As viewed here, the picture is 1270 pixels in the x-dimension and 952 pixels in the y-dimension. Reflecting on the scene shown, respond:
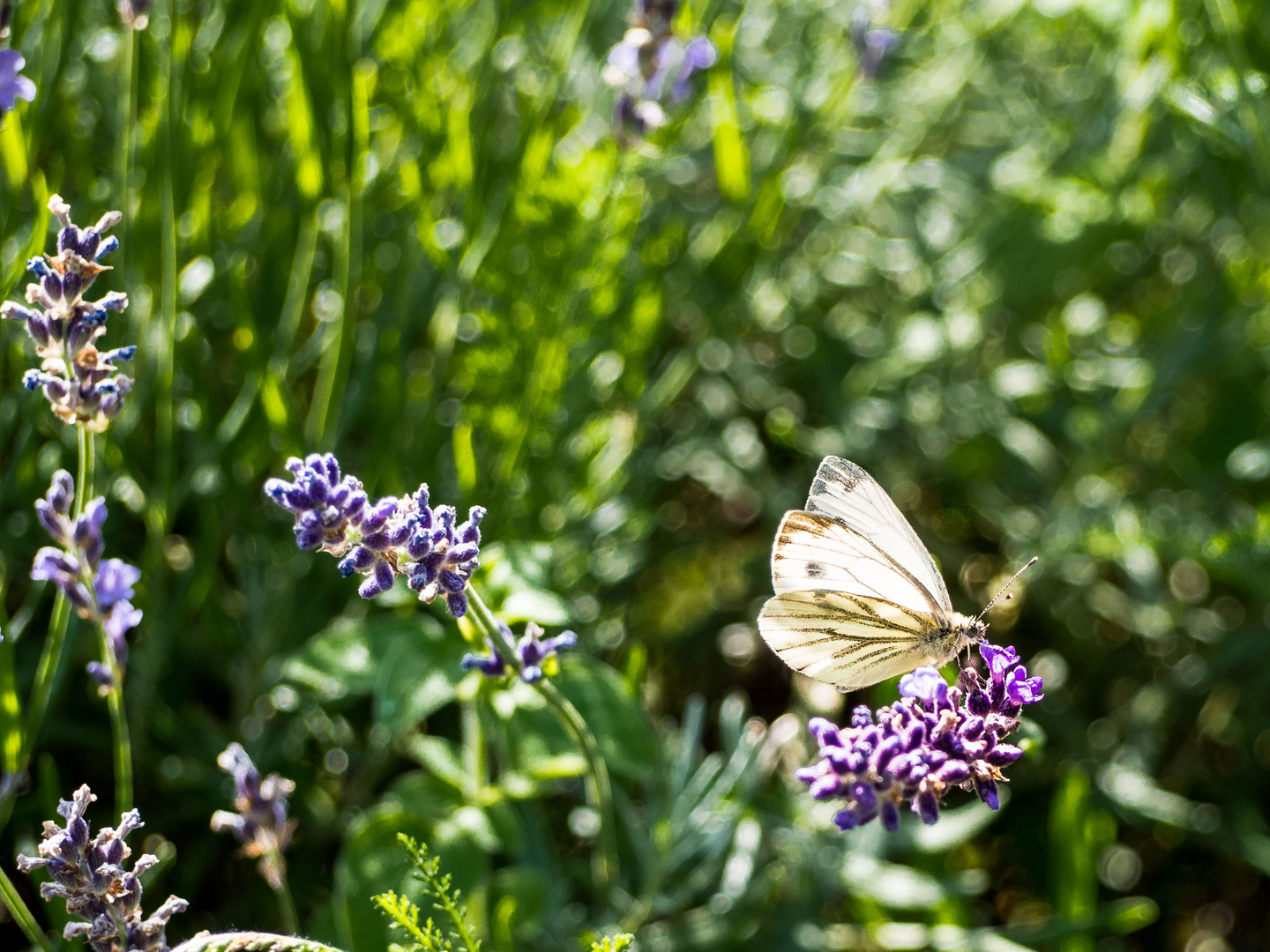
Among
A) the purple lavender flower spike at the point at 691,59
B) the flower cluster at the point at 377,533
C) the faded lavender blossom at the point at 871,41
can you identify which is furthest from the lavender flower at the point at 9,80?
the faded lavender blossom at the point at 871,41

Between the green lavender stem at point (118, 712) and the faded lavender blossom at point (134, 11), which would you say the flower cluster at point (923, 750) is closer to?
the green lavender stem at point (118, 712)

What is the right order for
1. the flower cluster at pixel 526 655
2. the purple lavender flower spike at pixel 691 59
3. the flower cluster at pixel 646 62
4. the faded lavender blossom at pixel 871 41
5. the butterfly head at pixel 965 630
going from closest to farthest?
the flower cluster at pixel 526 655
the butterfly head at pixel 965 630
the flower cluster at pixel 646 62
the purple lavender flower spike at pixel 691 59
the faded lavender blossom at pixel 871 41

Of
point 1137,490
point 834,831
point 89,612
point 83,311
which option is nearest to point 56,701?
point 89,612

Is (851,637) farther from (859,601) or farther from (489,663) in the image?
(489,663)

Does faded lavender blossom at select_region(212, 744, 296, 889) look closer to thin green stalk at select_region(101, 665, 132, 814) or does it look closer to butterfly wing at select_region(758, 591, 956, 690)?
thin green stalk at select_region(101, 665, 132, 814)

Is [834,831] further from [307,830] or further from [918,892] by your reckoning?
[307,830]
